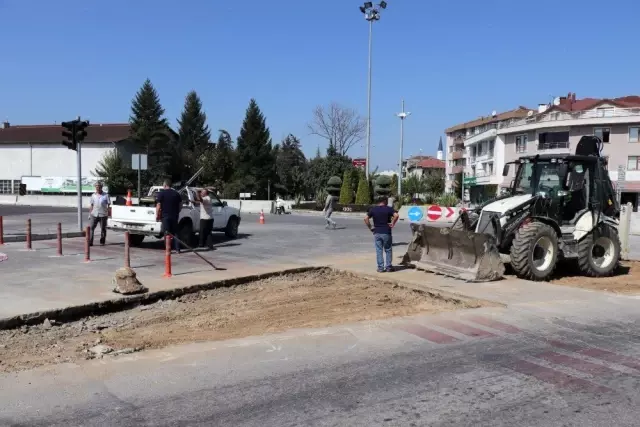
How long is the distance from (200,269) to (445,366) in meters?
7.44

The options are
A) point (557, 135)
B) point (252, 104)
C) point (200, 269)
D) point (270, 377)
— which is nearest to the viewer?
point (270, 377)

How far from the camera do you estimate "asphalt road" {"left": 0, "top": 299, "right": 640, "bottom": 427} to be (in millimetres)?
4582

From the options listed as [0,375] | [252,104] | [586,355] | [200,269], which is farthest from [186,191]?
[252,104]

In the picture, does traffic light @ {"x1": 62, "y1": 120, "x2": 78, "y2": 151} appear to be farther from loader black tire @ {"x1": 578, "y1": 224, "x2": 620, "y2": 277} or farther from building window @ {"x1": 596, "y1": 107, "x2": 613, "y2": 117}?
building window @ {"x1": 596, "y1": 107, "x2": 613, "y2": 117}

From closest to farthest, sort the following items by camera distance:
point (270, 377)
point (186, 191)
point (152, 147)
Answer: point (270, 377), point (186, 191), point (152, 147)

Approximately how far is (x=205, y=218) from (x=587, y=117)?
53.3 m

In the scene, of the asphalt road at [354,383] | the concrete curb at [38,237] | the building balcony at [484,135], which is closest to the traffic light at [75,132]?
the concrete curb at [38,237]

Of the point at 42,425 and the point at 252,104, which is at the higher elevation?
the point at 252,104

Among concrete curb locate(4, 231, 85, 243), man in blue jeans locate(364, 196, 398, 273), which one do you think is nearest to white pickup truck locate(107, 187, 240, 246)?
concrete curb locate(4, 231, 85, 243)

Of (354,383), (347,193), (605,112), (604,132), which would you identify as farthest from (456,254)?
(604,132)

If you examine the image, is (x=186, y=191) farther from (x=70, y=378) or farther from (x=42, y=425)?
(x=42, y=425)

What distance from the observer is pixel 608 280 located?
12.1 m

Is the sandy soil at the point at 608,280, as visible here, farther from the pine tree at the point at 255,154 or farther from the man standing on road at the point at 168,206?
the pine tree at the point at 255,154

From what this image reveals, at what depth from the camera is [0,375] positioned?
557 cm
